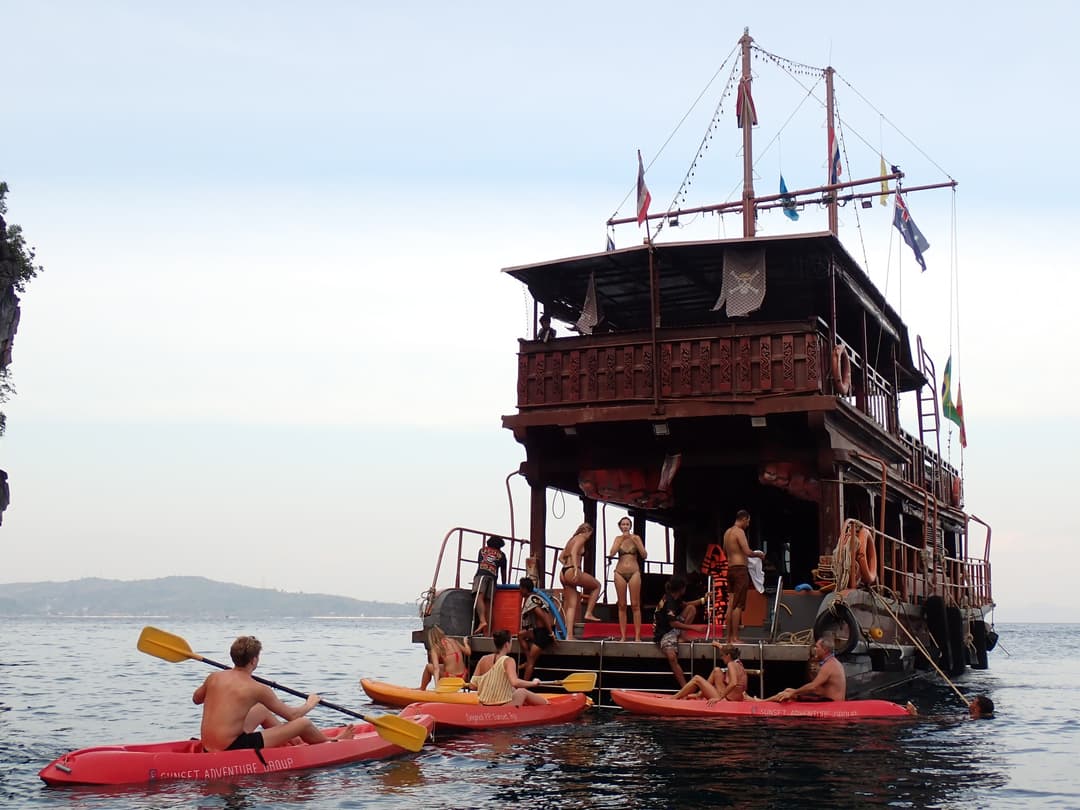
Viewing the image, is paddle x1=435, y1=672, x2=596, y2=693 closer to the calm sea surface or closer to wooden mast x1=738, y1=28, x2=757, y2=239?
the calm sea surface

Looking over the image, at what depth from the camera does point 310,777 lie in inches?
497

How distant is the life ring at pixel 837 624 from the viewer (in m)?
17.6

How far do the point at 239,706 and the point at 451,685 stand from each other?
614 cm

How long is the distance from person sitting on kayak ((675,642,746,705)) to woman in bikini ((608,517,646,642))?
1772 millimetres

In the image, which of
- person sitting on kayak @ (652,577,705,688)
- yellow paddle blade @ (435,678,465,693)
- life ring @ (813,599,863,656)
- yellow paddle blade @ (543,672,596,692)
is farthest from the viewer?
yellow paddle blade @ (543,672,596,692)

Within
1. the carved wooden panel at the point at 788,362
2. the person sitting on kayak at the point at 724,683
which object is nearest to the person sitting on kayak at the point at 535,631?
the person sitting on kayak at the point at 724,683

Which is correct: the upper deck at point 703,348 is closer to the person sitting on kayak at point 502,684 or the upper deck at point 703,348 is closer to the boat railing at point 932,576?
the boat railing at point 932,576

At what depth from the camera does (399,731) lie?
1390cm

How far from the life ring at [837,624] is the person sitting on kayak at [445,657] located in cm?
573

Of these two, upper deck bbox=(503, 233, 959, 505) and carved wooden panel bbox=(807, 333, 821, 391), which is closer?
carved wooden panel bbox=(807, 333, 821, 391)

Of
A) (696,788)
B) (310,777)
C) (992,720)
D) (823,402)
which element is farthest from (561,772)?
(992,720)

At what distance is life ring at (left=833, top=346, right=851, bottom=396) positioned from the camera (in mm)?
21000

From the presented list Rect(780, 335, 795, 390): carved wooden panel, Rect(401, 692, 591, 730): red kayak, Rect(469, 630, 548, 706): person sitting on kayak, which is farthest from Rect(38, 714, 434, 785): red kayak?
Rect(780, 335, 795, 390): carved wooden panel

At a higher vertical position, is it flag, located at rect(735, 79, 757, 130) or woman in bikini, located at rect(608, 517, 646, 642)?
flag, located at rect(735, 79, 757, 130)
